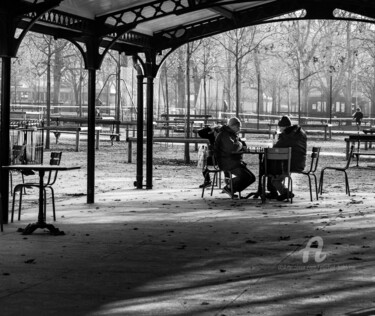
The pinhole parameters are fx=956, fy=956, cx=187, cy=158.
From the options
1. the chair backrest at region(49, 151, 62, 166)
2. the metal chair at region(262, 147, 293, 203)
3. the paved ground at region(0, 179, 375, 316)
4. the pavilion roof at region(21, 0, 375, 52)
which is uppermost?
the pavilion roof at region(21, 0, 375, 52)

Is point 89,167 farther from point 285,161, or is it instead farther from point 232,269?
point 232,269

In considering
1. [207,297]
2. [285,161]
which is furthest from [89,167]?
[207,297]

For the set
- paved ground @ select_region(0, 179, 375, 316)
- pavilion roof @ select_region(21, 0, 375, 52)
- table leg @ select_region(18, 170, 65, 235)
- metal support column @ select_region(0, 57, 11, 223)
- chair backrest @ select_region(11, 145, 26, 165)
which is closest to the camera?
paved ground @ select_region(0, 179, 375, 316)

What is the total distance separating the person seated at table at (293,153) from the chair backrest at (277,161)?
0.47 feet

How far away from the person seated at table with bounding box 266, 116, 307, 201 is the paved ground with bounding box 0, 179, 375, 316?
Answer: 104 cm

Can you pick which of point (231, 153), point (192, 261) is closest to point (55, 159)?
point (192, 261)

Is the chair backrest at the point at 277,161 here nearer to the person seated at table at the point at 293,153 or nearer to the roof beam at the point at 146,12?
the person seated at table at the point at 293,153

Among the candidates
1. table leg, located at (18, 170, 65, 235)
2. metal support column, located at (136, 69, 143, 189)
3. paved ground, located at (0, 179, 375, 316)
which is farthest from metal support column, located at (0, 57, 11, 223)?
metal support column, located at (136, 69, 143, 189)

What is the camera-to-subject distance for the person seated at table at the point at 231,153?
17422 mm

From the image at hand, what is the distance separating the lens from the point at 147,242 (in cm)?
1143

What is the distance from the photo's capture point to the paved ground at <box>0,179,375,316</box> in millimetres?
7617

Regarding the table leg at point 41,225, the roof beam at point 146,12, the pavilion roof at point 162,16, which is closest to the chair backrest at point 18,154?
the pavilion roof at point 162,16

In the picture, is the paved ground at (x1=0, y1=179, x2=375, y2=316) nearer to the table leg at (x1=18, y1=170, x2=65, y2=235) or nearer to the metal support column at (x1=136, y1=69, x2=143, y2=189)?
the table leg at (x1=18, y1=170, x2=65, y2=235)

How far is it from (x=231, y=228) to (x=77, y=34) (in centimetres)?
532
